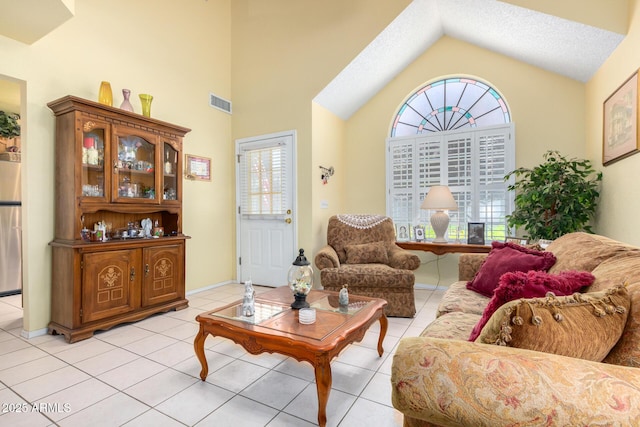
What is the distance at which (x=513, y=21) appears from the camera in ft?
9.82

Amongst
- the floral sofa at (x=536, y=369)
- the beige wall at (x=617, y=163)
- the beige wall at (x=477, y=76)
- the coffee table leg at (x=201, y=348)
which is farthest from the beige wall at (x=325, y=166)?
the floral sofa at (x=536, y=369)

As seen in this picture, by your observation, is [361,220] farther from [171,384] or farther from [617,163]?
[171,384]

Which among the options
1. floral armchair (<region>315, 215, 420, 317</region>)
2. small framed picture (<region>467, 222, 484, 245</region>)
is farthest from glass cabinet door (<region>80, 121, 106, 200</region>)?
small framed picture (<region>467, 222, 484, 245</region>)

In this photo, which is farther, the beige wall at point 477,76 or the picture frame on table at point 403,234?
the picture frame on table at point 403,234

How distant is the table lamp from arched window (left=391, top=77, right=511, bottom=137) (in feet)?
3.31

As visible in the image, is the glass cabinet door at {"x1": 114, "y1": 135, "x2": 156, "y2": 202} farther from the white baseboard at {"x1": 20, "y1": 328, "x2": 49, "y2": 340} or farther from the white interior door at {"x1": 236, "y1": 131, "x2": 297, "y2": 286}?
the white interior door at {"x1": 236, "y1": 131, "x2": 297, "y2": 286}

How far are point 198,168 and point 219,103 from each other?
1018 millimetres

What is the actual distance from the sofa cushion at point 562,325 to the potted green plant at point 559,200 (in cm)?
246

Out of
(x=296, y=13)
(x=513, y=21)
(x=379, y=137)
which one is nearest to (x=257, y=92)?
(x=296, y=13)

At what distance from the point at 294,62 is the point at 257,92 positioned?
66 cm

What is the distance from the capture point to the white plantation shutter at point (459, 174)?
3857 mm

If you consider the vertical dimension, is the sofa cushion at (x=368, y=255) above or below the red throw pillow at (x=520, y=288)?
below

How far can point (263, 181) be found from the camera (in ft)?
14.3

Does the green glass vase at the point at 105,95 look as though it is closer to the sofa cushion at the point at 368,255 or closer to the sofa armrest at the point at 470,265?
the sofa cushion at the point at 368,255
